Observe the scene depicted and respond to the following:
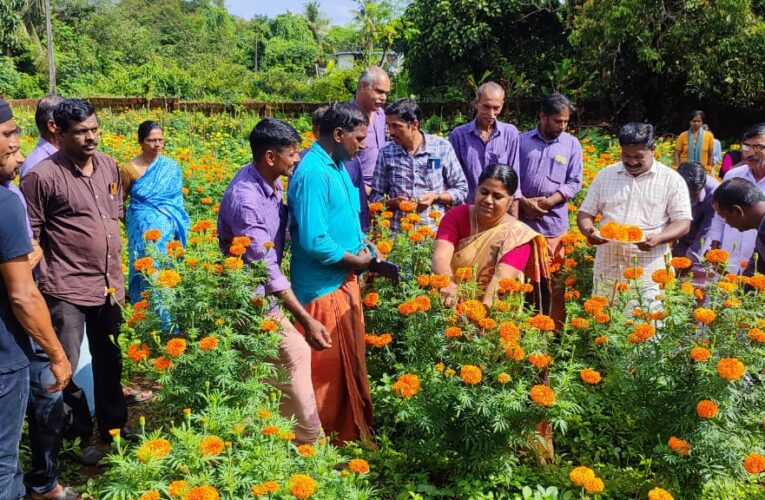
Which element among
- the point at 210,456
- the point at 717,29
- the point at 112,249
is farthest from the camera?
the point at 717,29

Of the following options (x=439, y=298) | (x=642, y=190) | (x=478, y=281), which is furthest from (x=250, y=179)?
(x=642, y=190)

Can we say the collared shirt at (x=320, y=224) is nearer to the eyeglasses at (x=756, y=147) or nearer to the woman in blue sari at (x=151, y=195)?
the woman in blue sari at (x=151, y=195)

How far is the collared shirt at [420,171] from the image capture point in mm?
4125

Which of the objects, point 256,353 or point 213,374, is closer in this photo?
point 213,374

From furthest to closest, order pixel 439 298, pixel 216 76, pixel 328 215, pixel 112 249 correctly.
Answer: pixel 216 76, pixel 112 249, pixel 328 215, pixel 439 298

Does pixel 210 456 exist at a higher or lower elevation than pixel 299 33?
lower

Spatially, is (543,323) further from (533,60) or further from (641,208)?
(533,60)

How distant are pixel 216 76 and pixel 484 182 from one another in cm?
2353

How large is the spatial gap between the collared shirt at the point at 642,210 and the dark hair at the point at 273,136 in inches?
77.1

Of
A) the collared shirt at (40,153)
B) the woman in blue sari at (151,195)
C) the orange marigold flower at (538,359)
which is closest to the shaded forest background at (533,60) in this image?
the woman in blue sari at (151,195)

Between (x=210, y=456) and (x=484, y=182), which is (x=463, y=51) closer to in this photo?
(x=484, y=182)

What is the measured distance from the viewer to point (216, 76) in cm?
2452

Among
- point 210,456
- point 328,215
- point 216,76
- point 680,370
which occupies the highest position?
point 216,76

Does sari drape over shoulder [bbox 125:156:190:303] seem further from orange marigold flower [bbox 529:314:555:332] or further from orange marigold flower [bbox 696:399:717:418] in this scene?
orange marigold flower [bbox 696:399:717:418]
